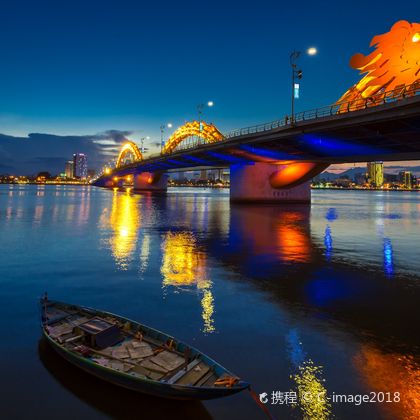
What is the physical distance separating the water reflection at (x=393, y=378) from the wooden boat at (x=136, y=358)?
3.78 metres

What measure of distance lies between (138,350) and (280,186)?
69699mm

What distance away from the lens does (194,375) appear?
770cm

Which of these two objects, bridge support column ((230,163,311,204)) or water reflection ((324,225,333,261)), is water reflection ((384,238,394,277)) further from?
bridge support column ((230,163,311,204))

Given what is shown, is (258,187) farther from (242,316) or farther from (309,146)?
(242,316)

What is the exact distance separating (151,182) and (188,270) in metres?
149

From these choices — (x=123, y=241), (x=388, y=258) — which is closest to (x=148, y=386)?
(x=388, y=258)

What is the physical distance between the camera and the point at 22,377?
29.3 feet

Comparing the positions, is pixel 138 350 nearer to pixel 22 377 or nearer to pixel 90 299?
pixel 22 377

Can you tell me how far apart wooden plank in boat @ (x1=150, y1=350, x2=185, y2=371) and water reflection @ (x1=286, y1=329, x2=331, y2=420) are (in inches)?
117

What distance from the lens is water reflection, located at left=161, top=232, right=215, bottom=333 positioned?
14.3 metres

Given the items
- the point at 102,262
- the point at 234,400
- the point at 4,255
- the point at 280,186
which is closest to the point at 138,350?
the point at 234,400

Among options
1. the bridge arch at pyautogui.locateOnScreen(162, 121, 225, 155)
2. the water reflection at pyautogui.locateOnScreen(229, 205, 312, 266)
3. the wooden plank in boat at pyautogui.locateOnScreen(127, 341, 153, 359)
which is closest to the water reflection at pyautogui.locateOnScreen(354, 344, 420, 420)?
the wooden plank in boat at pyautogui.locateOnScreen(127, 341, 153, 359)

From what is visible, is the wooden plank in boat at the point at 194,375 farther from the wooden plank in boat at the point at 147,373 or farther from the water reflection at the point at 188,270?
the water reflection at the point at 188,270

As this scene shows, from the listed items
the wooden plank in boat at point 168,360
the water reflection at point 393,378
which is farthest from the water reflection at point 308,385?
the wooden plank in boat at point 168,360
